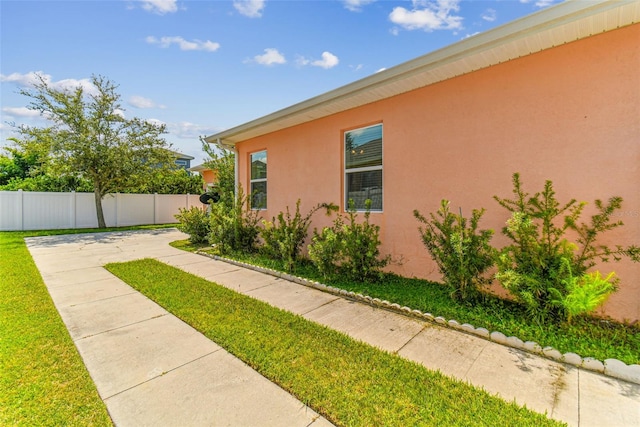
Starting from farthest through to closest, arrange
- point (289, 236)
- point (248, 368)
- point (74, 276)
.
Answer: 1. point (289, 236)
2. point (74, 276)
3. point (248, 368)

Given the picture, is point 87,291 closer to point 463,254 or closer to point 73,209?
point 463,254

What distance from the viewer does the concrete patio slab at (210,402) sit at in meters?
1.91

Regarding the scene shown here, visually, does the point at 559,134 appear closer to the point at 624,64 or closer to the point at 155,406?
the point at 624,64

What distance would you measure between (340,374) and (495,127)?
12.4ft

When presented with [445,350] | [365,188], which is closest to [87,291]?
[365,188]

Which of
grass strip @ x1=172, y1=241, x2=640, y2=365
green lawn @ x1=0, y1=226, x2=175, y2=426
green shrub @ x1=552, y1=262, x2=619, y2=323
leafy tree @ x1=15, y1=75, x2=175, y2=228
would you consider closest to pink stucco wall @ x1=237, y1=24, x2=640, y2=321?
grass strip @ x1=172, y1=241, x2=640, y2=365

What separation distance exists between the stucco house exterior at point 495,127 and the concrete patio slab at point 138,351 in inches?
138

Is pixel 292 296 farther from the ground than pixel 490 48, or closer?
closer

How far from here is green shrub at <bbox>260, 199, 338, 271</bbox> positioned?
566 centimetres

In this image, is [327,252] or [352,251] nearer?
[352,251]

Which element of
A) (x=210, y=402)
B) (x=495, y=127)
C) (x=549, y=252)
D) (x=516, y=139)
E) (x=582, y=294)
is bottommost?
(x=210, y=402)

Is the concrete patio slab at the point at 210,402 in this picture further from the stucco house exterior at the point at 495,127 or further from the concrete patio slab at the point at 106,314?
the stucco house exterior at the point at 495,127

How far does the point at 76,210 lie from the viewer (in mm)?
Result: 13602

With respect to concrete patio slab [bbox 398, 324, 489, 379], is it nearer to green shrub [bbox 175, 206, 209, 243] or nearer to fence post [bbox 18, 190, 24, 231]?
green shrub [bbox 175, 206, 209, 243]
